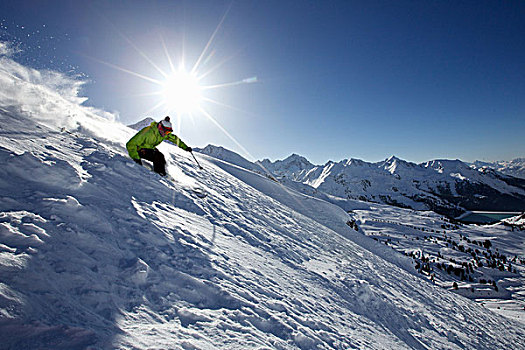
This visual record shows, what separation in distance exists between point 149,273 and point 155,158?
21.9 feet

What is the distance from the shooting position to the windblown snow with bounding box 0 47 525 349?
238cm

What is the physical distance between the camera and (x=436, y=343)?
626cm

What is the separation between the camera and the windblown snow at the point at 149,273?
238 centimetres

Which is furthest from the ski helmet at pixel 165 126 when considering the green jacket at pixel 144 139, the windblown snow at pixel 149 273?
the windblown snow at pixel 149 273

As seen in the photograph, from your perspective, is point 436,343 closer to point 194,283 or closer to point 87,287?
point 194,283

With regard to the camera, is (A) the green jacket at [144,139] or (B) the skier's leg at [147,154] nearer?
(A) the green jacket at [144,139]

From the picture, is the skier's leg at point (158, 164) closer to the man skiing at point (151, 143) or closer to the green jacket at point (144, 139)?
the man skiing at point (151, 143)

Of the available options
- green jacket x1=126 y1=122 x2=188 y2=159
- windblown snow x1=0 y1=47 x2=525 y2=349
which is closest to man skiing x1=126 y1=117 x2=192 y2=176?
green jacket x1=126 y1=122 x2=188 y2=159

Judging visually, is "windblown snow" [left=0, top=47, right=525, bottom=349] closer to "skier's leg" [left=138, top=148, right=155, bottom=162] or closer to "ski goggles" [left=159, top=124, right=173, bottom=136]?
"skier's leg" [left=138, top=148, right=155, bottom=162]

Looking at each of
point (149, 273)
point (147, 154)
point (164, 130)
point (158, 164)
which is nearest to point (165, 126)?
point (164, 130)

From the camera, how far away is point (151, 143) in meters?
9.05

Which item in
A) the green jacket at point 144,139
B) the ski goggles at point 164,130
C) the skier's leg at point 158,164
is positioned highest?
the ski goggles at point 164,130

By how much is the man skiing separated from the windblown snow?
3.00 ft

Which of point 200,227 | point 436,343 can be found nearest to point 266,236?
point 200,227
